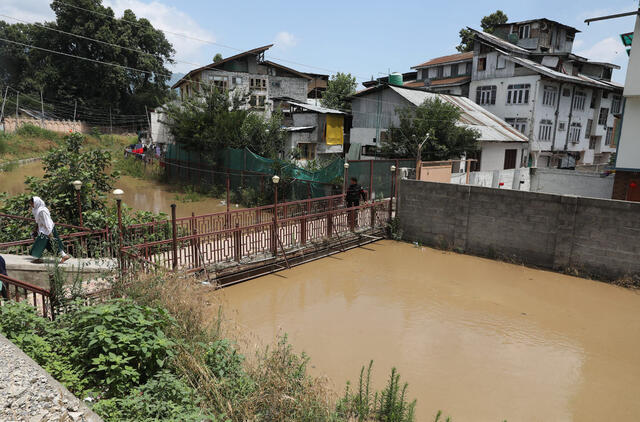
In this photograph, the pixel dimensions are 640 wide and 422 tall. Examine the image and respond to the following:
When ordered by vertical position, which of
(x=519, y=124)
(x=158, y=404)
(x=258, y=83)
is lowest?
(x=158, y=404)

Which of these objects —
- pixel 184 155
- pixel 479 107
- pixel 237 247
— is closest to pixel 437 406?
pixel 237 247

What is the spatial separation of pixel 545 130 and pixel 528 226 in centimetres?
1974

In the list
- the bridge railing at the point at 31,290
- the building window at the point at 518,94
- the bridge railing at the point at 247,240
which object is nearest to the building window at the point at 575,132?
the building window at the point at 518,94

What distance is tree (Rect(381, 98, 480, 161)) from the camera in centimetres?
2062

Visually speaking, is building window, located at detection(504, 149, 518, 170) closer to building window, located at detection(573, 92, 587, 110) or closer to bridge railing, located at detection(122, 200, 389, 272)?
building window, located at detection(573, 92, 587, 110)

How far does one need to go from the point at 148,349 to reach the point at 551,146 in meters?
31.8

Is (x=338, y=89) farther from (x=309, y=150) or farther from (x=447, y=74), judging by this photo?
(x=309, y=150)

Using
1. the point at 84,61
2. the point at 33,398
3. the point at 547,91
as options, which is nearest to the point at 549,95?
the point at 547,91

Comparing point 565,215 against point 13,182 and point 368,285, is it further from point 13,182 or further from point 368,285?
point 13,182

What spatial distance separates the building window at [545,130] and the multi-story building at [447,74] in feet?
20.1

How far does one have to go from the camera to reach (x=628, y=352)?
7.80m

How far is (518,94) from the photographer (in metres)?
28.2

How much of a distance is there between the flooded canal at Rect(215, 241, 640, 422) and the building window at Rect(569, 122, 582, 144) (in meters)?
23.8

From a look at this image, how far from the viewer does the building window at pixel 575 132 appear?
31.1 metres
